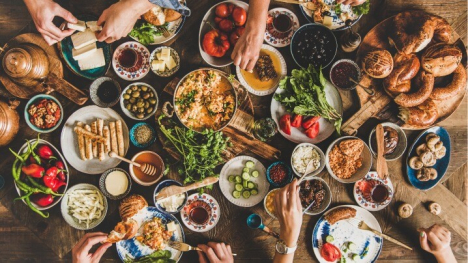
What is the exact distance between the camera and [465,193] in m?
2.96

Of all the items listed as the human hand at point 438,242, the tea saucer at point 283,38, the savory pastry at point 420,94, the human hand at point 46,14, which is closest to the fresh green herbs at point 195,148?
the tea saucer at point 283,38

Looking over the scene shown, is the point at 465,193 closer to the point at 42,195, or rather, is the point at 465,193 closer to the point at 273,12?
the point at 273,12

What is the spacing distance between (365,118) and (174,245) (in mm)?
1990

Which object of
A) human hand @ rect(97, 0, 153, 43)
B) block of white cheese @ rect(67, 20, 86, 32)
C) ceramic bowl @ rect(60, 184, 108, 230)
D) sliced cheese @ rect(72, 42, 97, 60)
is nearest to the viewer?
human hand @ rect(97, 0, 153, 43)

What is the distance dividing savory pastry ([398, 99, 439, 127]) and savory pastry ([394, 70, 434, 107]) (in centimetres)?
6

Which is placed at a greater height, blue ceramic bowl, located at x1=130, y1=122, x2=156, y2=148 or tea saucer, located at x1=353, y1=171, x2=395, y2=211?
blue ceramic bowl, located at x1=130, y1=122, x2=156, y2=148

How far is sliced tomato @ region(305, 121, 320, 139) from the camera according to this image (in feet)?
9.02

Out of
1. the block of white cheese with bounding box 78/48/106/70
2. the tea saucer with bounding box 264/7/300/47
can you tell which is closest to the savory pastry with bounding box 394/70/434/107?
the tea saucer with bounding box 264/7/300/47

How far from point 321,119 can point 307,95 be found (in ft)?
0.98

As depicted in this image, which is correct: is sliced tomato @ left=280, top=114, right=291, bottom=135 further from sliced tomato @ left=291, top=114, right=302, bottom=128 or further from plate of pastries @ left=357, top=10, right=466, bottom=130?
plate of pastries @ left=357, top=10, right=466, bottom=130

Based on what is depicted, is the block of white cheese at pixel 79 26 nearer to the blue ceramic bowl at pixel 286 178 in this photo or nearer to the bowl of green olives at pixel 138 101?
the bowl of green olives at pixel 138 101

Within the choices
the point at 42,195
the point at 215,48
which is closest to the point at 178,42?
the point at 215,48

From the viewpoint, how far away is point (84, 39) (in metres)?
2.62

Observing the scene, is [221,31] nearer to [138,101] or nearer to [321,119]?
[138,101]
